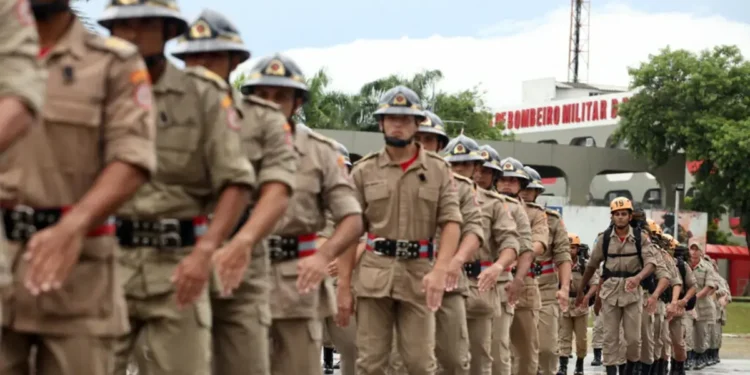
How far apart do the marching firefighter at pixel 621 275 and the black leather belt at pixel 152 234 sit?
39.2 feet

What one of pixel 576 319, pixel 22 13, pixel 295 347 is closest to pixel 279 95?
pixel 295 347

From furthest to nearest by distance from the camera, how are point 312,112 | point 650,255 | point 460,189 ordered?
point 312,112
point 650,255
point 460,189

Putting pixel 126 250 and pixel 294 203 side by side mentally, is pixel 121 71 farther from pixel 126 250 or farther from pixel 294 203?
pixel 294 203

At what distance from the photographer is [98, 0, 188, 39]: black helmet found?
6.38 meters

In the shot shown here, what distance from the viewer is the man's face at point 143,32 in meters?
6.45

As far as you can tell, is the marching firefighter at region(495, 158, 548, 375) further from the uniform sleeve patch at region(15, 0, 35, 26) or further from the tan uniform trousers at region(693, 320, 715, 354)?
the uniform sleeve patch at region(15, 0, 35, 26)

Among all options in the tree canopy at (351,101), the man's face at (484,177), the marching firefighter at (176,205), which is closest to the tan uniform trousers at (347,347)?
the man's face at (484,177)

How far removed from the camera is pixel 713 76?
62688 mm

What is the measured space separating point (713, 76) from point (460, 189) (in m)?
53.0

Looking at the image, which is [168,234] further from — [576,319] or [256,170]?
[576,319]

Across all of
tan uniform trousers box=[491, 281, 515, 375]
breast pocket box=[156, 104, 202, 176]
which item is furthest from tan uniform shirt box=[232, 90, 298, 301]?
tan uniform trousers box=[491, 281, 515, 375]

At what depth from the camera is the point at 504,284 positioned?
1402 cm

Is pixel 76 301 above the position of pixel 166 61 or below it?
below

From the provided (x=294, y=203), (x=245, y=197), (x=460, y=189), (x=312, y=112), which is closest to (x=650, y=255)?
(x=460, y=189)
